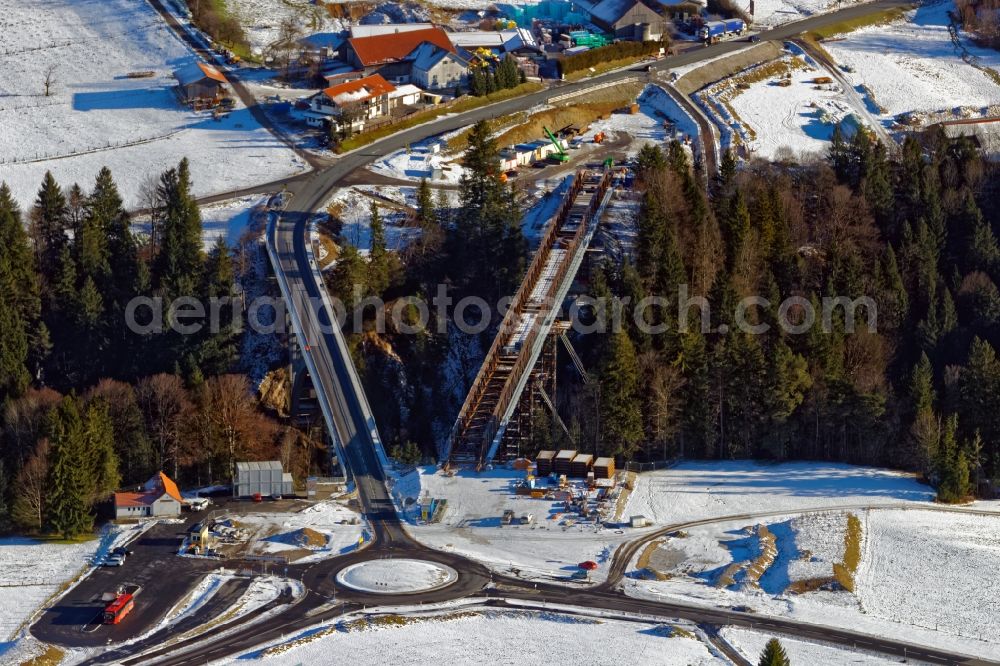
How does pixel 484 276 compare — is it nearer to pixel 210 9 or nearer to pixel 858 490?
pixel 858 490

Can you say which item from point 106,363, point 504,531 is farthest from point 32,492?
point 504,531

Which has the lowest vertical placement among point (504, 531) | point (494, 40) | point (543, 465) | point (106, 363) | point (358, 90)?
point (504, 531)

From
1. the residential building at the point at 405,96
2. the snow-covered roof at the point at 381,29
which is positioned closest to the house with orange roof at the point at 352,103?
the residential building at the point at 405,96

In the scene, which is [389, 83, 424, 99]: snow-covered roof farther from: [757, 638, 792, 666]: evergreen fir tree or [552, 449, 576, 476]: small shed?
[757, 638, 792, 666]: evergreen fir tree

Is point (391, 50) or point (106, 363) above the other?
point (391, 50)

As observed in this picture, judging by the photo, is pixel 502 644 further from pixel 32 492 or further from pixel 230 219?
pixel 230 219

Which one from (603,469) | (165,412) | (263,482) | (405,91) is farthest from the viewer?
(405,91)

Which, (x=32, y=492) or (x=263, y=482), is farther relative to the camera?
A: (x=263, y=482)

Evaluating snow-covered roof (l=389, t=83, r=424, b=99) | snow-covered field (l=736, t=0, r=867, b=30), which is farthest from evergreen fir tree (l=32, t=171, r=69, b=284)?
snow-covered field (l=736, t=0, r=867, b=30)
